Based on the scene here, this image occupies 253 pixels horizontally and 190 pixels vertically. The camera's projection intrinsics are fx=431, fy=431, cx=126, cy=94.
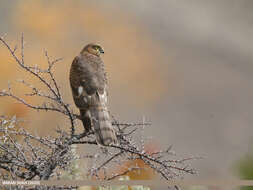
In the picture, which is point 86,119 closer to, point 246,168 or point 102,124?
point 102,124

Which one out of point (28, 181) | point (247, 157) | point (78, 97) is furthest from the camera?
point (247, 157)

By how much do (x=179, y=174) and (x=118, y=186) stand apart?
206mm

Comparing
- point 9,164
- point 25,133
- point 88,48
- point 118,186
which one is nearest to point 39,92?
point 25,133

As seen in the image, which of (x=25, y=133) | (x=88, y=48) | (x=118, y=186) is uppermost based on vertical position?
(x=88, y=48)

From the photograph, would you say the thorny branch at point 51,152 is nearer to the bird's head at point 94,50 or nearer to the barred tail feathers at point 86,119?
the barred tail feathers at point 86,119

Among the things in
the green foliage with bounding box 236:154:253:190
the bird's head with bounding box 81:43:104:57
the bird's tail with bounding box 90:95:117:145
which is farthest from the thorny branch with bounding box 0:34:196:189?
the green foliage with bounding box 236:154:253:190

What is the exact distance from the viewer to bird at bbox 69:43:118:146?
4.90ft

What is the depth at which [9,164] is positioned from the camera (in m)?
1.33

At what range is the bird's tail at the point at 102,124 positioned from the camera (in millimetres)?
1446

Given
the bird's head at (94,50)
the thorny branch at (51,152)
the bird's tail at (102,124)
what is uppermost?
the bird's head at (94,50)

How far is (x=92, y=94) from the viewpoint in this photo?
1735 millimetres

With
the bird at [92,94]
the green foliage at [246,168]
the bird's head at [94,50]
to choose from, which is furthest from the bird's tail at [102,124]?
the green foliage at [246,168]

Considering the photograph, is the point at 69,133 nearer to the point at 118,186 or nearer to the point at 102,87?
the point at 118,186

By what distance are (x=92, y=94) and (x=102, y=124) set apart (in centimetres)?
23
